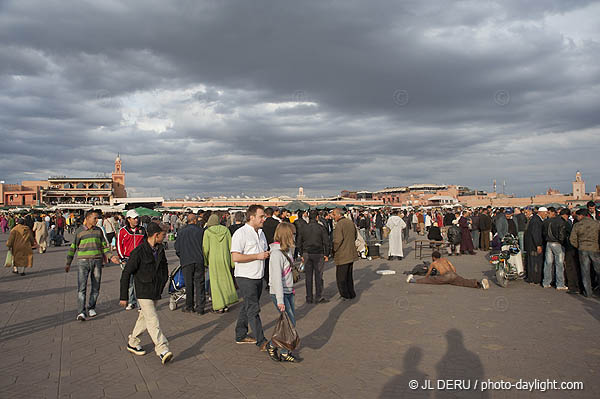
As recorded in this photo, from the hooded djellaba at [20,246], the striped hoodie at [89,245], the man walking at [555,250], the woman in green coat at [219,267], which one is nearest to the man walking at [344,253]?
the woman in green coat at [219,267]

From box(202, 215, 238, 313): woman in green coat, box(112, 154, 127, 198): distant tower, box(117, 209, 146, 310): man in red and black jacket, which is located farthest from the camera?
box(112, 154, 127, 198): distant tower

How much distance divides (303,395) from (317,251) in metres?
4.85

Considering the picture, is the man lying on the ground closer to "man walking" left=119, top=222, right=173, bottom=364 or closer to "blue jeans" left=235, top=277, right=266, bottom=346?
"blue jeans" left=235, top=277, right=266, bottom=346

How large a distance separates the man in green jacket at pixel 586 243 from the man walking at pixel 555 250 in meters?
0.52

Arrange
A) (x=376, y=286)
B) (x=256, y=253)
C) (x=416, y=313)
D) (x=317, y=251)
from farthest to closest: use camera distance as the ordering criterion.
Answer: (x=376, y=286), (x=317, y=251), (x=416, y=313), (x=256, y=253)

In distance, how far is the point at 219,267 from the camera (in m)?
7.78

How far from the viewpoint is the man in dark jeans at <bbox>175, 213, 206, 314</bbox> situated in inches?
319

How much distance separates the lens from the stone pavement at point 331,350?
14.9ft

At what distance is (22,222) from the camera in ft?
41.3

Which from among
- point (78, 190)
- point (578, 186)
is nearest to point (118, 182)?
point (78, 190)

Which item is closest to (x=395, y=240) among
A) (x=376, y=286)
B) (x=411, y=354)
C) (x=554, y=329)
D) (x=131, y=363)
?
(x=376, y=286)

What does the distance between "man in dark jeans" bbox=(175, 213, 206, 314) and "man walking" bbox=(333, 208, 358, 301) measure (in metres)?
2.75

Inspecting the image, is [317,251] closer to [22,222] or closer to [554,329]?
[554,329]

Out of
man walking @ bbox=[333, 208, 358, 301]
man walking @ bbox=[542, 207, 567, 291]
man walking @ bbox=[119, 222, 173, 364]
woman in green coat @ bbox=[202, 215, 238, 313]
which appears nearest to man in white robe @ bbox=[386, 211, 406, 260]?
man walking @ bbox=[542, 207, 567, 291]
